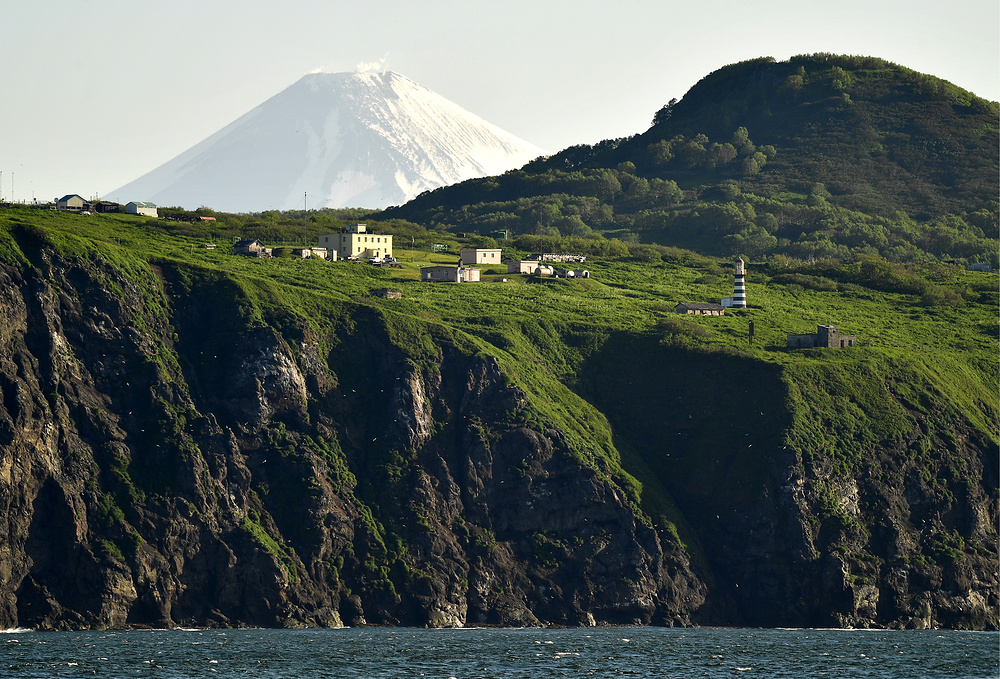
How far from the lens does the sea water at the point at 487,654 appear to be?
321ft

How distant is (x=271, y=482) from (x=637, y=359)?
5126 cm

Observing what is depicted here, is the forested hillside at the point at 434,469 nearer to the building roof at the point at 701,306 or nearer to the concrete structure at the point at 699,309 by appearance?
the concrete structure at the point at 699,309

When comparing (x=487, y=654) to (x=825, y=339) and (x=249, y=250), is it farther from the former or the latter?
(x=249, y=250)

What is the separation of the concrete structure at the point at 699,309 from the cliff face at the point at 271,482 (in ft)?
149

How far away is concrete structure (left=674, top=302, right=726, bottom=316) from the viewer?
192750 millimetres

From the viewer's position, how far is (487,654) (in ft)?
361

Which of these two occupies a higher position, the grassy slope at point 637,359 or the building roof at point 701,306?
the building roof at point 701,306

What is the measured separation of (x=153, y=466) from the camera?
431ft

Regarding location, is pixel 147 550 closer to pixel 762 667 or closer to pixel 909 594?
pixel 762 667

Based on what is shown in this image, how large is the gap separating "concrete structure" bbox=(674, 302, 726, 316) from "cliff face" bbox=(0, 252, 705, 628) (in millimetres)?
45349

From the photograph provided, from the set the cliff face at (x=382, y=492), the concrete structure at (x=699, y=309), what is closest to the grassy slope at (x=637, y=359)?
the cliff face at (x=382, y=492)

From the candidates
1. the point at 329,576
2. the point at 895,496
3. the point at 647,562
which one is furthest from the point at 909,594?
the point at 329,576

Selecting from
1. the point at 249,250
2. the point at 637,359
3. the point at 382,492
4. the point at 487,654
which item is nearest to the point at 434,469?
the point at 382,492

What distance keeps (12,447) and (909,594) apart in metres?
86.8
